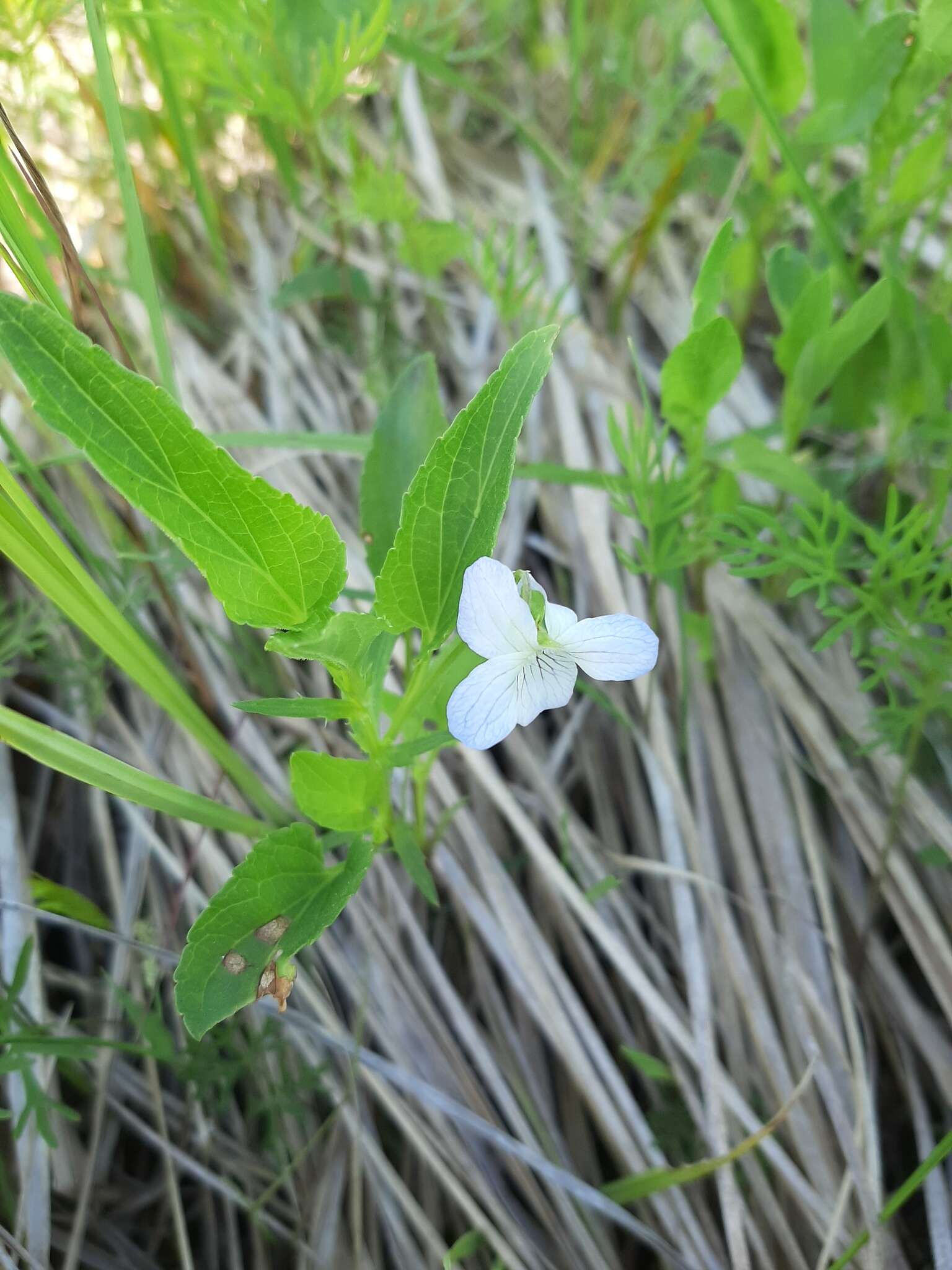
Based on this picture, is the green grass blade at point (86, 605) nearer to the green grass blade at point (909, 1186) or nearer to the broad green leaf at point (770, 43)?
the green grass blade at point (909, 1186)

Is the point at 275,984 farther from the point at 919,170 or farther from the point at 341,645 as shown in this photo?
the point at 919,170

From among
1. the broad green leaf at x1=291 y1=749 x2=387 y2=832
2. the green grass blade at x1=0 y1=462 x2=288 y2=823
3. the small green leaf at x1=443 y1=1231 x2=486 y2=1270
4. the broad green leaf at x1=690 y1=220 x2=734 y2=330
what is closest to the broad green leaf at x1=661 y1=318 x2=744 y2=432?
the broad green leaf at x1=690 y1=220 x2=734 y2=330

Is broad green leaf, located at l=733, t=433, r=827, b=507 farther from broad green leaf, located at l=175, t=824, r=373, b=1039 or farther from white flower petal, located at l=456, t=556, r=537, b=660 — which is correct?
broad green leaf, located at l=175, t=824, r=373, b=1039

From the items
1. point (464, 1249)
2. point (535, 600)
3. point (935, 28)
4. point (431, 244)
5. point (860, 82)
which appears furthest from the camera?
point (431, 244)

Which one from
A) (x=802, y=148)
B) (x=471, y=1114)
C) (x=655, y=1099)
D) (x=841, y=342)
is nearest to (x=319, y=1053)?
(x=471, y=1114)

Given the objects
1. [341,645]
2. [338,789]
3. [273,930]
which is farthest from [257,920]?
[341,645]

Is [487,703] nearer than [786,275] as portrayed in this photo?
Yes

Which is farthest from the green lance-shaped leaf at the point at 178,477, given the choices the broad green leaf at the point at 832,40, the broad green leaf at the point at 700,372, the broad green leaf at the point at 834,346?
the broad green leaf at the point at 832,40
